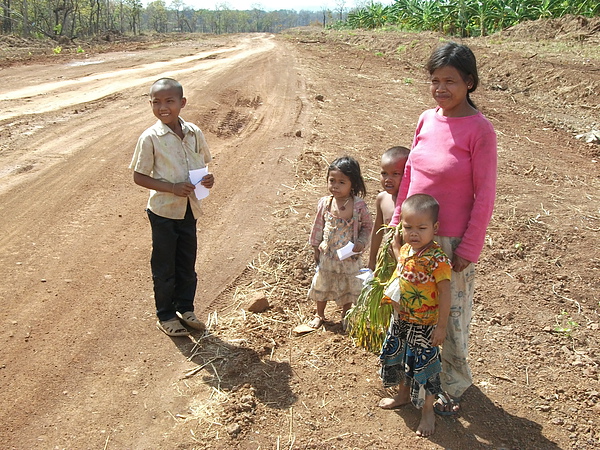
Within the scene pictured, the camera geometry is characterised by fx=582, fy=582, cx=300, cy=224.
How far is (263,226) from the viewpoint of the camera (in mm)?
6066

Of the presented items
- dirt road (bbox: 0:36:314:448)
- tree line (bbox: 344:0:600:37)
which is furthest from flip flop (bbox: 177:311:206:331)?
tree line (bbox: 344:0:600:37)

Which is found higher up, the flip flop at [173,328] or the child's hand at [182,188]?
the child's hand at [182,188]

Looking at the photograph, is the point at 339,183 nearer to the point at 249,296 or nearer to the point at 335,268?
the point at 335,268

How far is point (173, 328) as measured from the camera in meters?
4.11

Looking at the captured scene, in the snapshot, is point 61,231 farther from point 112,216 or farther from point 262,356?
point 262,356

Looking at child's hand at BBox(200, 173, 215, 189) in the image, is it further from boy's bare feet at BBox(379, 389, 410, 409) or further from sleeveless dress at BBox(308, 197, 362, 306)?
boy's bare feet at BBox(379, 389, 410, 409)

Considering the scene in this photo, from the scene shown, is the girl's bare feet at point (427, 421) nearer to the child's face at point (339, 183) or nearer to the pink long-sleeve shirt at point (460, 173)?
the pink long-sleeve shirt at point (460, 173)

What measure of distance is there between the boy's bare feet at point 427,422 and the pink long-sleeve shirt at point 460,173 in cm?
90

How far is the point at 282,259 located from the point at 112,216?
77.8 inches

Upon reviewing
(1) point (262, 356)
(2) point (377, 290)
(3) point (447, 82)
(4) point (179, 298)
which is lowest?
(1) point (262, 356)

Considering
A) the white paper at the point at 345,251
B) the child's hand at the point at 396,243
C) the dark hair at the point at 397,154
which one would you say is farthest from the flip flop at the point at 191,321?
the dark hair at the point at 397,154

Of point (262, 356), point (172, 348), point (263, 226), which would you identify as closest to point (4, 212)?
point (263, 226)

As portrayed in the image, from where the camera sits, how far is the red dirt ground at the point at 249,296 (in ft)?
10.9

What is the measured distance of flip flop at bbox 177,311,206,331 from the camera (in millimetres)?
4145
